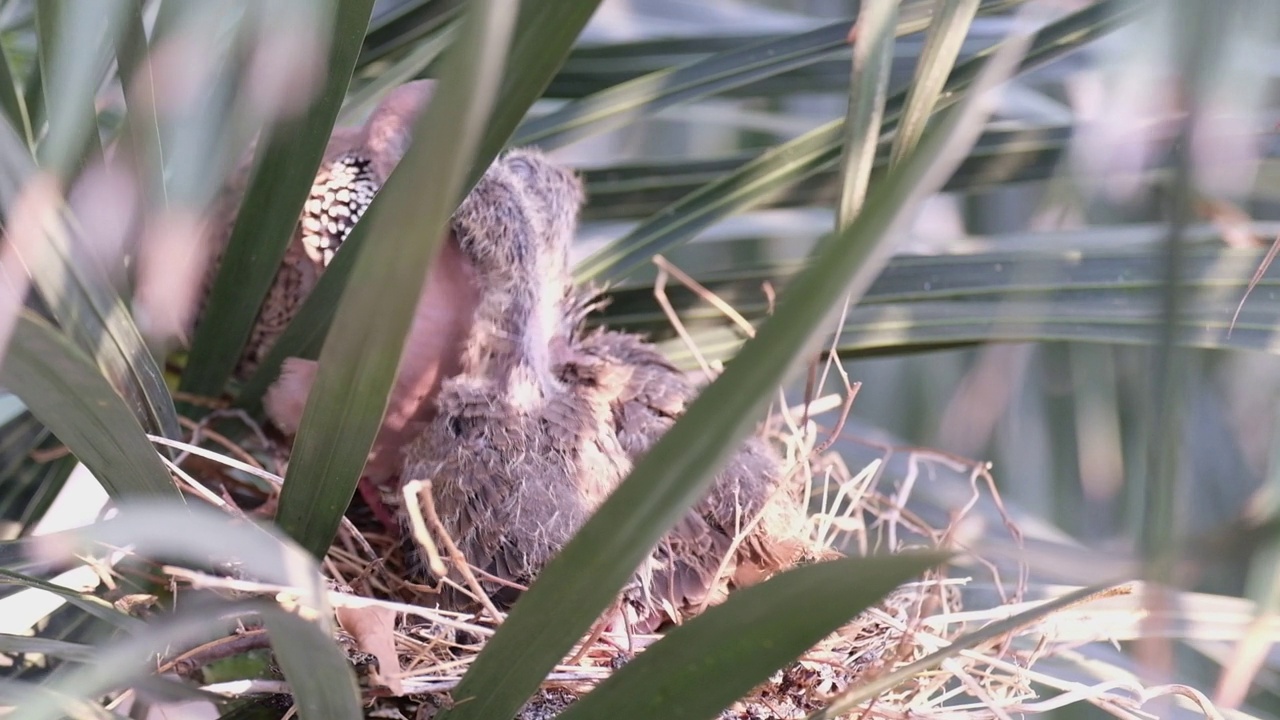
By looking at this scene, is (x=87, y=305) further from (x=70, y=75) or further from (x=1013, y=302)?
(x=1013, y=302)

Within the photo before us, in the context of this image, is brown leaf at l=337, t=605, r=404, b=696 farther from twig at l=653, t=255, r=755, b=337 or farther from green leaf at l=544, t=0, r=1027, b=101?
green leaf at l=544, t=0, r=1027, b=101

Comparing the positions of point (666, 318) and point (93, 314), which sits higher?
point (666, 318)

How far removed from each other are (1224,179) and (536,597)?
286 mm

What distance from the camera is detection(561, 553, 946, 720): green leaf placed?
12.0 inches

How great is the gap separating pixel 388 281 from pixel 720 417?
113 millimetres

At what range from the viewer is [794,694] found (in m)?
0.53

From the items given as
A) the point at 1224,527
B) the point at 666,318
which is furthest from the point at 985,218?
the point at 1224,527

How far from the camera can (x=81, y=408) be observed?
351 mm

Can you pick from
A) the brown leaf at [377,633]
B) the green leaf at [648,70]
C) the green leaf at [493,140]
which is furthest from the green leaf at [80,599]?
the green leaf at [648,70]

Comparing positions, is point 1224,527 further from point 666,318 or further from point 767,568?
point 666,318

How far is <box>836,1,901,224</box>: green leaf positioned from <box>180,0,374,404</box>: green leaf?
0.26 metres

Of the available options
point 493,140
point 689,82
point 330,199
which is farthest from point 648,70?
point 493,140

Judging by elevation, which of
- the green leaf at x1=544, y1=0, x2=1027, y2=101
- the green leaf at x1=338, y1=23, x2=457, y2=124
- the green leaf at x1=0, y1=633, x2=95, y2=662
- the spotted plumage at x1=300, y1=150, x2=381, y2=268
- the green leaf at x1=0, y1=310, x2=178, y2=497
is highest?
the green leaf at x1=544, y1=0, x2=1027, y2=101

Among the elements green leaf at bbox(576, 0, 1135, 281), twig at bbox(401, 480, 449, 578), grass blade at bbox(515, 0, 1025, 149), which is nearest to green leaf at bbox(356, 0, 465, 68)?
grass blade at bbox(515, 0, 1025, 149)
